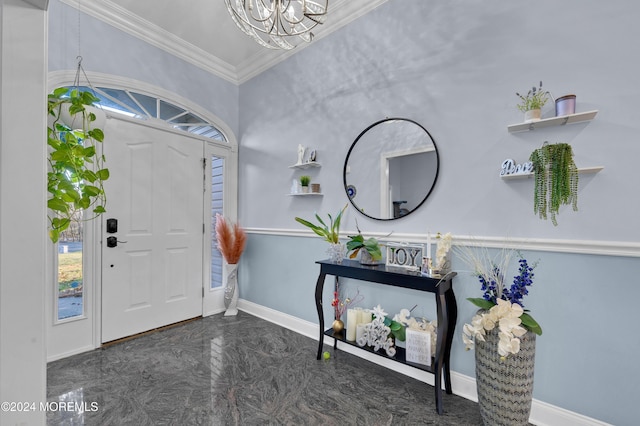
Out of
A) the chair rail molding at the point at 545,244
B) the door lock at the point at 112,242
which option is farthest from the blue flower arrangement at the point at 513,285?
the door lock at the point at 112,242

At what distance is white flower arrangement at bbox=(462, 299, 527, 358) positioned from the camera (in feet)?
4.95

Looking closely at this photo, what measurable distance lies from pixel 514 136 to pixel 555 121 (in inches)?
8.6

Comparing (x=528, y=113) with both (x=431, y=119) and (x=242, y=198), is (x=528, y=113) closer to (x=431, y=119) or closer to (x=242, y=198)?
(x=431, y=119)

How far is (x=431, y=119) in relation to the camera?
2217mm

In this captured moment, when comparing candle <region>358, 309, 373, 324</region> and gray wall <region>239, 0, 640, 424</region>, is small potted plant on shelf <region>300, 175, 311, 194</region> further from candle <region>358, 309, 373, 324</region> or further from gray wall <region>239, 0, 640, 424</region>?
candle <region>358, 309, 373, 324</region>

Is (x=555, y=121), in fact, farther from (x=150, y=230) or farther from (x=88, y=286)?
(x=88, y=286)

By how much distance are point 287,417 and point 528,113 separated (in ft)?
7.84

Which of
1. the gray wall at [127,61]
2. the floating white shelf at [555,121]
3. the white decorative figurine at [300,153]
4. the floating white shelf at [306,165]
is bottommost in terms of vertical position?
the floating white shelf at [306,165]

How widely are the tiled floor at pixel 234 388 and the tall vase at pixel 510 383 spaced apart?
0.28 metres

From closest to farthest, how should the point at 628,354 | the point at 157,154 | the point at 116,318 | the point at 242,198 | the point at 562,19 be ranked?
1. the point at 628,354
2. the point at 562,19
3. the point at 116,318
4. the point at 157,154
5. the point at 242,198

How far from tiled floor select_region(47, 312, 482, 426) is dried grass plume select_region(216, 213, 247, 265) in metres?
0.99

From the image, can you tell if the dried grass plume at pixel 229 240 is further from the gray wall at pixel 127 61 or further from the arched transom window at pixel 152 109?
the gray wall at pixel 127 61

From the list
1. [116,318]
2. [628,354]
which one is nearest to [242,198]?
[116,318]

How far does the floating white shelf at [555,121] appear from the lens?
62.4 inches
